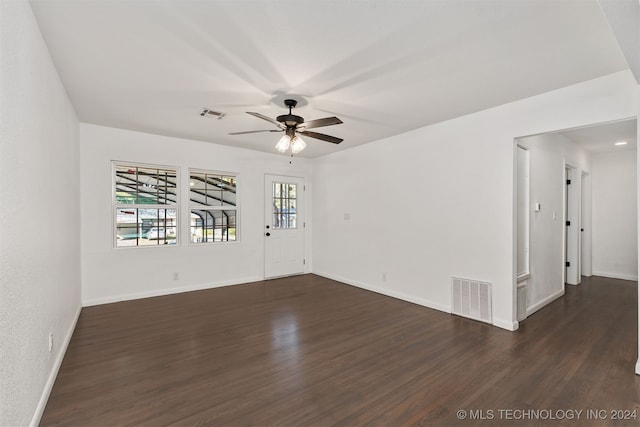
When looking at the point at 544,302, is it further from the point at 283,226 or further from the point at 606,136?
the point at 283,226

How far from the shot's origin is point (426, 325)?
3506 millimetres

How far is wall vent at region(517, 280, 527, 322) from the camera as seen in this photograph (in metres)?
3.54

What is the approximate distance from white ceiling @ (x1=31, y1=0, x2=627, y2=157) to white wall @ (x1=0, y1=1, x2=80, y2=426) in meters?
0.35

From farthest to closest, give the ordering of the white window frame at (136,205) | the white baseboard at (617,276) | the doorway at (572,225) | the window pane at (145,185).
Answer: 1. the white baseboard at (617,276)
2. the doorway at (572,225)
3. the window pane at (145,185)
4. the white window frame at (136,205)

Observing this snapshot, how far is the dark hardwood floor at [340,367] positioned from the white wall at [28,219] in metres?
0.44

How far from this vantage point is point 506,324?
3387 millimetres

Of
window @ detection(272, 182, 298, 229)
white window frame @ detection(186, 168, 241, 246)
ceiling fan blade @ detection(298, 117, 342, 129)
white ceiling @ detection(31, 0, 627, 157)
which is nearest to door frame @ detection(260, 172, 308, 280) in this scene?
window @ detection(272, 182, 298, 229)

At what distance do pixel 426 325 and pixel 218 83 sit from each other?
338 centimetres

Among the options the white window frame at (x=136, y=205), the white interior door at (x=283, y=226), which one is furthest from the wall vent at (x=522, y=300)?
the white window frame at (x=136, y=205)

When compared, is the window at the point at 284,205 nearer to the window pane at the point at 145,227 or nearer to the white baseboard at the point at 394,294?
the white baseboard at the point at 394,294

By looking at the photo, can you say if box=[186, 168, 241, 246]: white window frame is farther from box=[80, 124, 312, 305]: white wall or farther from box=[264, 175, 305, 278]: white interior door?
box=[264, 175, 305, 278]: white interior door

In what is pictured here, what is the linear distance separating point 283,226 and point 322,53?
13.8 ft

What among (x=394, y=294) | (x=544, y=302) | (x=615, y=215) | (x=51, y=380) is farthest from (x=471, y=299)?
(x=615, y=215)

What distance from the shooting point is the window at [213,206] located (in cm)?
514
